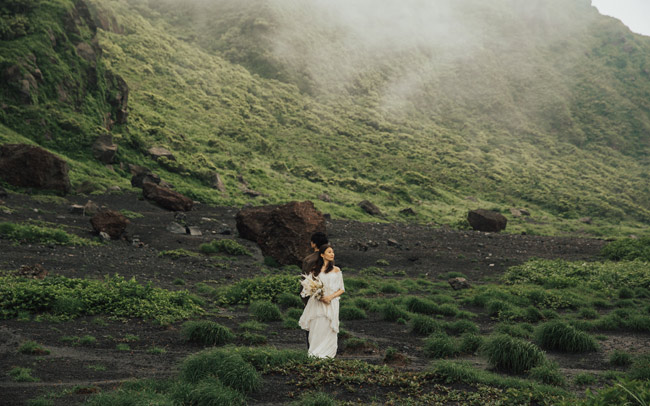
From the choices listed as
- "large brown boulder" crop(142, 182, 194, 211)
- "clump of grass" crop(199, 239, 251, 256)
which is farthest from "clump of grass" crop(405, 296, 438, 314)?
"large brown boulder" crop(142, 182, 194, 211)

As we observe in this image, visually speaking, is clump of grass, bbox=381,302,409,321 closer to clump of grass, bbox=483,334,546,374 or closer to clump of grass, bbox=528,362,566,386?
clump of grass, bbox=483,334,546,374

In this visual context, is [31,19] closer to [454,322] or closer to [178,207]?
[178,207]

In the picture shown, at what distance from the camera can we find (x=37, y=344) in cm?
862

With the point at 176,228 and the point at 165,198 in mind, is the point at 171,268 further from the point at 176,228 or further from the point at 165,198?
the point at 165,198

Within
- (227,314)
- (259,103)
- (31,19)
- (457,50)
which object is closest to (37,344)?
(227,314)

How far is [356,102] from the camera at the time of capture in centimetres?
9075

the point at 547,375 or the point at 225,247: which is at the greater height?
the point at 225,247

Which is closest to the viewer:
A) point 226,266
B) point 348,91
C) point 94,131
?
point 226,266

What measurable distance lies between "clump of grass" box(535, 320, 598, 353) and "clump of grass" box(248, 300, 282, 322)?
699cm

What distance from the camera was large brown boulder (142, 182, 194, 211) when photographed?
27578 millimetres

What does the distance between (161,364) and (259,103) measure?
69932mm

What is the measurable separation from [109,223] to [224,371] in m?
15.3

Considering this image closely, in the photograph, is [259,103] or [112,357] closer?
[112,357]

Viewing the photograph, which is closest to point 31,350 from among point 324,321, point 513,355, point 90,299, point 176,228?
point 90,299
